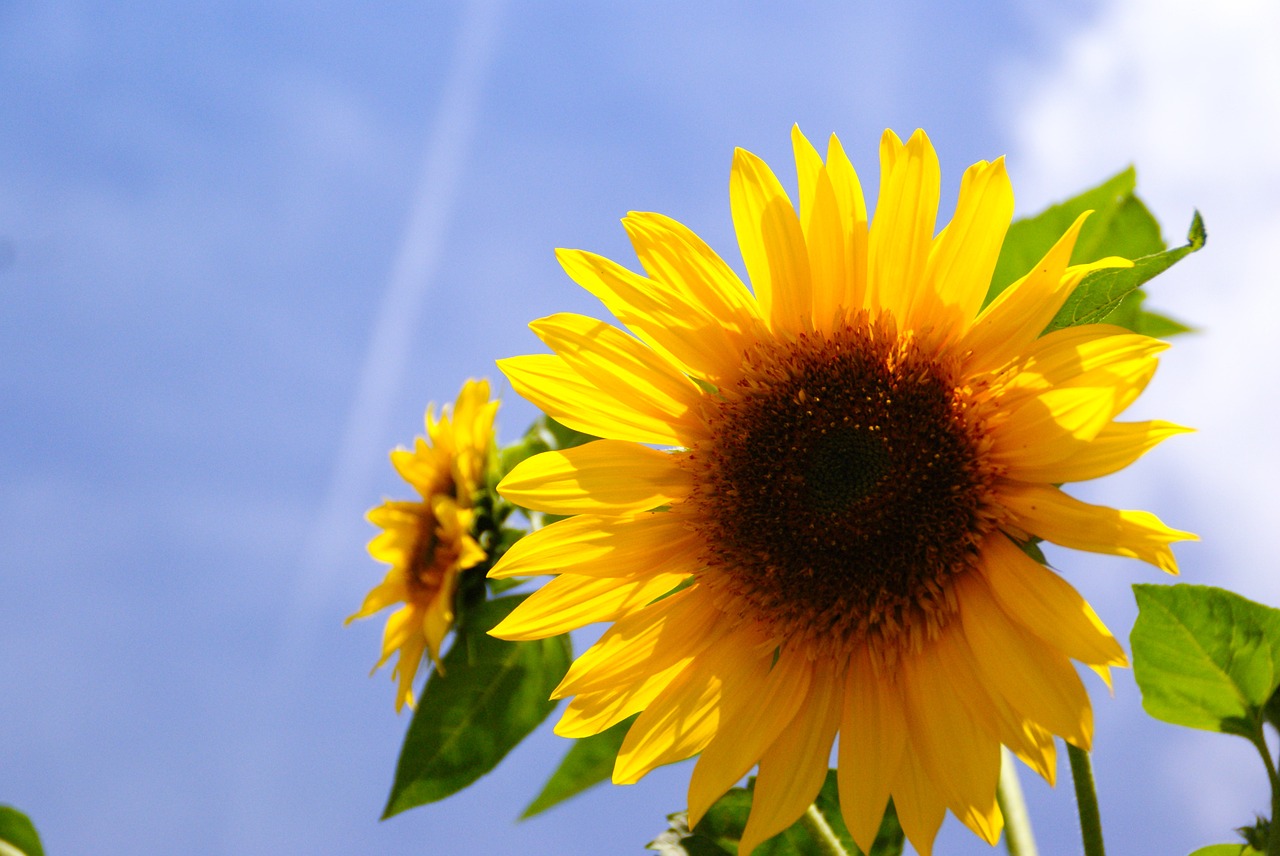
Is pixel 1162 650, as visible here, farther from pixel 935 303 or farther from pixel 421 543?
pixel 421 543

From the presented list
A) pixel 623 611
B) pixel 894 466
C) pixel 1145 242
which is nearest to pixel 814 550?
pixel 894 466

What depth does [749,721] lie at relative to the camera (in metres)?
1.36

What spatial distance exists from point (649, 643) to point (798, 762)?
0.24 m

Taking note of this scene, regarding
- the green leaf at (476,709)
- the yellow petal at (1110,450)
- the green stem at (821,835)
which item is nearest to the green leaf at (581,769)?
the green leaf at (476,709)

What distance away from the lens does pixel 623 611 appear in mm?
1429

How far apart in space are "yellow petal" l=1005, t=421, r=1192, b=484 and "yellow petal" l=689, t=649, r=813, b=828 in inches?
16.9

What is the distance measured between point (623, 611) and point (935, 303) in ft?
1.84

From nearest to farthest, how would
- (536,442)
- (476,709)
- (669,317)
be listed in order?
(669,317) → (476,709) → (536,442)

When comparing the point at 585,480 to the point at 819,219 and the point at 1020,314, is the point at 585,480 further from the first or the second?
the point at 1020,314

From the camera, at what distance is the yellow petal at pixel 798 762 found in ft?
4.18

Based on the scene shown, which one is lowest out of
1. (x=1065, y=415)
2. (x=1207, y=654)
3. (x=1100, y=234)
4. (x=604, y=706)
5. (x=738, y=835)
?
(x=738, y=835)

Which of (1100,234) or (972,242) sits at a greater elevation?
(1100,234)

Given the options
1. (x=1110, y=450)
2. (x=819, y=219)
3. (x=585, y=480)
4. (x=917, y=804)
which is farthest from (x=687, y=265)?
(x=917, y=804)

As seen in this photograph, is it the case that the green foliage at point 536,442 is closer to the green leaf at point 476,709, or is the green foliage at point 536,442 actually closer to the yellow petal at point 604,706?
the green leaf at point 476,709
